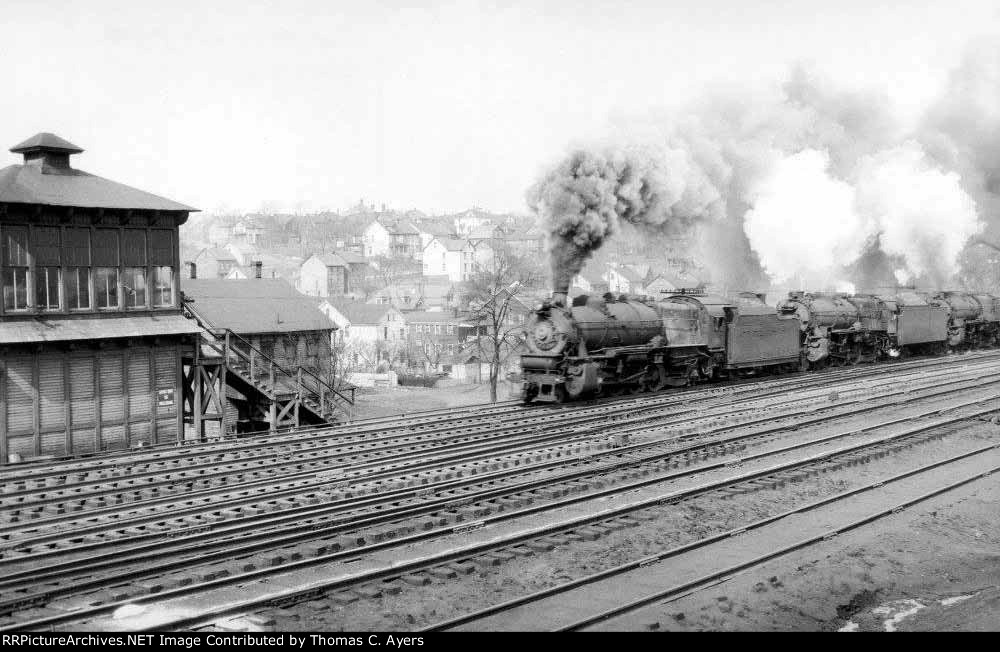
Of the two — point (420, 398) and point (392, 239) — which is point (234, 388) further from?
point (392, 239)

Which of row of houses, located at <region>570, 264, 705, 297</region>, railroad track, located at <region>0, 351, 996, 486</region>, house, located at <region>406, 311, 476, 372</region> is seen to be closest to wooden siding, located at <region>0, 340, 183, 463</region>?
railroad track, located at <region>0, 351, 996, 486</region>

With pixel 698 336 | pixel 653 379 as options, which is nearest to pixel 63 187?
pixel 653 379

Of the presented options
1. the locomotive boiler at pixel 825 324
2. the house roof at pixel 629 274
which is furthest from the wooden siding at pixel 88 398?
the house roof at pixel 629 274

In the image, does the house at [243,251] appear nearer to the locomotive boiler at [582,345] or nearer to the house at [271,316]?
the house at [271,316]

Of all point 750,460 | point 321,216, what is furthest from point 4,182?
point 321,216

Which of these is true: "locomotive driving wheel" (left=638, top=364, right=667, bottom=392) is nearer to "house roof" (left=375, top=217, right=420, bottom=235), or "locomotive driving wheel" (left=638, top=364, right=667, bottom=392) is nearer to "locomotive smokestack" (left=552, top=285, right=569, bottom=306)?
"locomotive smokestack" (left=552, top=285, right=569, bottom=306)
